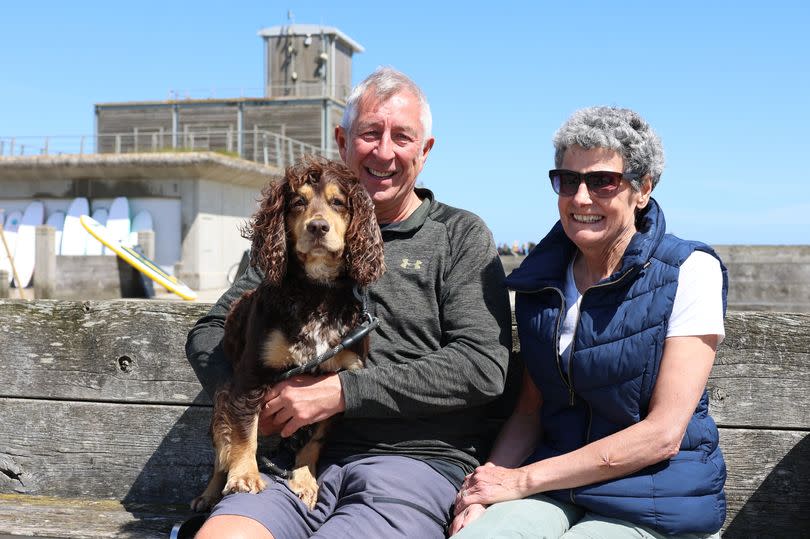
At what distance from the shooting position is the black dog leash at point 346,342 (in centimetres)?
311

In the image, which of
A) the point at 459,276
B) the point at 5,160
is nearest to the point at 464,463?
the point at 459,276

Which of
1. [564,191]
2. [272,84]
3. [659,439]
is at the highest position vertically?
[272,84]

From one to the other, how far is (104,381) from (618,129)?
256cm

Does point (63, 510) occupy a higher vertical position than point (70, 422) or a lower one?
lower

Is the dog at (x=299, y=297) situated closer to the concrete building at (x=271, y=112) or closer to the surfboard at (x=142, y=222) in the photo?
the surfboard at (x=142, y=222)

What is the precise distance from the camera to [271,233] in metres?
3.16

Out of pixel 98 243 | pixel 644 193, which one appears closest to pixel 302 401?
pixel 644 193

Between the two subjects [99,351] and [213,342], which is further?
[99,351]

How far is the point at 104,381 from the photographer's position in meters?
3.90

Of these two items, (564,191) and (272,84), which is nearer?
(564,191)

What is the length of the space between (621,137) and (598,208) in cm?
27

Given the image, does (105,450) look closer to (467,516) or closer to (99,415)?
(99,415)

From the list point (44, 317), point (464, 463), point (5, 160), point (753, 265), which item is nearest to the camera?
Answer: point (464, 463)

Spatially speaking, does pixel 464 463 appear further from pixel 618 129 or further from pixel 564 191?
pixel 618 129
